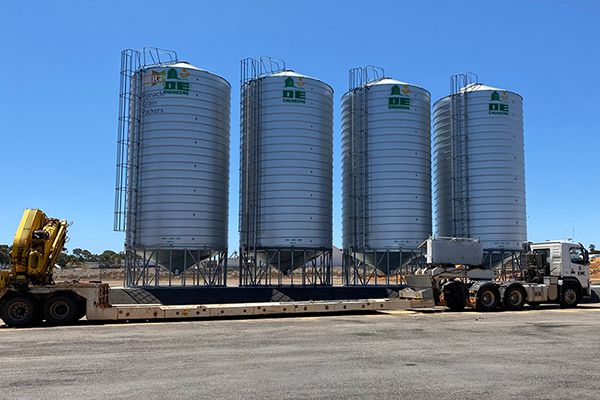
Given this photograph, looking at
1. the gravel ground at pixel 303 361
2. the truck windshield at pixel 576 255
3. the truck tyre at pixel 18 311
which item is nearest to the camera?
the gravel ground at pixel 303 361

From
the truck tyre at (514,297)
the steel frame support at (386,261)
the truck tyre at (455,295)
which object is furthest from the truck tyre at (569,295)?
the steel frame support at (386,261)

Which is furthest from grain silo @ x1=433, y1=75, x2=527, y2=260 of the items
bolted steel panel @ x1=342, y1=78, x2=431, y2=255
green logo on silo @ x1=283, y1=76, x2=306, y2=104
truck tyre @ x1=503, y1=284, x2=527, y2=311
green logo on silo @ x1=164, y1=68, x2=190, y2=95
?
green logo on silo @ x1=164, y1=68, x2=190, y2=95

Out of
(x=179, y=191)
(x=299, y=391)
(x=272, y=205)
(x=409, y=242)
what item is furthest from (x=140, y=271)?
(x=299, y=391)

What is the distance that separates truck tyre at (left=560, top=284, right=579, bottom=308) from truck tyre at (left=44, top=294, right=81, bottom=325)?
20.2 m

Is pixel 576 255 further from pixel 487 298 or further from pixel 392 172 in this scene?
pixel 392 172

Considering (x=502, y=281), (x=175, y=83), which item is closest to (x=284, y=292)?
(x=502, y=281)

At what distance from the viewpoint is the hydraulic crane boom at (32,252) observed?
61.1 feet

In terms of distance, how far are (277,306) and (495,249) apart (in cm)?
1646

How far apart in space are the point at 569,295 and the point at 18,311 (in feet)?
73.2

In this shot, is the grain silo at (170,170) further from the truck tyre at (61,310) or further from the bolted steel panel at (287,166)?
the truck tyre at (61,310)

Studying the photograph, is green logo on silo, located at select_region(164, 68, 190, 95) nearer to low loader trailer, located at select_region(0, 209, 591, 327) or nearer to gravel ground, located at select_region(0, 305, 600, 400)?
low loader trailer, located at select_region(0, 209, 591, 327)

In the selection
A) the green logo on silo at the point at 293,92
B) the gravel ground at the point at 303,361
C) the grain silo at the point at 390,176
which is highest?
the green logo on silo at the point at 293,92

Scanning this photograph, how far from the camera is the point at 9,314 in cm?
1828

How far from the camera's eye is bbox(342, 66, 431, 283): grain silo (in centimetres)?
3225
